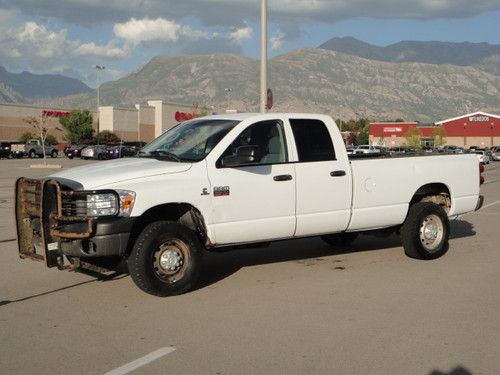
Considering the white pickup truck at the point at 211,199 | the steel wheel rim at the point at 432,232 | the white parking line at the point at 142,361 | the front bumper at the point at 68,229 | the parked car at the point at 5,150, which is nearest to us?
the white parking line at the point at 142,361

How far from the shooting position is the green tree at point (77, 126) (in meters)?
85.9

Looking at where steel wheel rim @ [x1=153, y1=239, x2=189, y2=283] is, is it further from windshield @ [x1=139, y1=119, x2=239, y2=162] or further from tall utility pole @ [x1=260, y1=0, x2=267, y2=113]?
tall utility pole @ [x1=260, y1=0, x2=267, y2=113]

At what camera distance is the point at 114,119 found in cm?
9162

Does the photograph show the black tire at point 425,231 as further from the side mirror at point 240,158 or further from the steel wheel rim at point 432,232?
the side mirror at point 240,158

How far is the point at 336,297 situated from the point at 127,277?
2719mm

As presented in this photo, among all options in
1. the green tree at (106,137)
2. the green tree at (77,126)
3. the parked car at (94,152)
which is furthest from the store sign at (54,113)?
the parked car at (94,152)

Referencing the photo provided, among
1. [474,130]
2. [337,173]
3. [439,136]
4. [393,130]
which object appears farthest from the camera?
[393,130]

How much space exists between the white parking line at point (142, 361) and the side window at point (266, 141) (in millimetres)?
2936

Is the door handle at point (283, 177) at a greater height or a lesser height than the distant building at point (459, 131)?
lesser

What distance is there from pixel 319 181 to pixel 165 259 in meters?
2.24

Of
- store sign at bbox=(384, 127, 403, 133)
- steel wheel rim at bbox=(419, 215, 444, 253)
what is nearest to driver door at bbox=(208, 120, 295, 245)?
steel wheel rim at bbox=(419, 215, 444, 253)

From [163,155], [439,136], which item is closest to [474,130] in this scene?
[439,136]

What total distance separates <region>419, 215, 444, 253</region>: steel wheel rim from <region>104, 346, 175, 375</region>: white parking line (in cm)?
515

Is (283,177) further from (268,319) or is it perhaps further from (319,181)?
(268,319)
